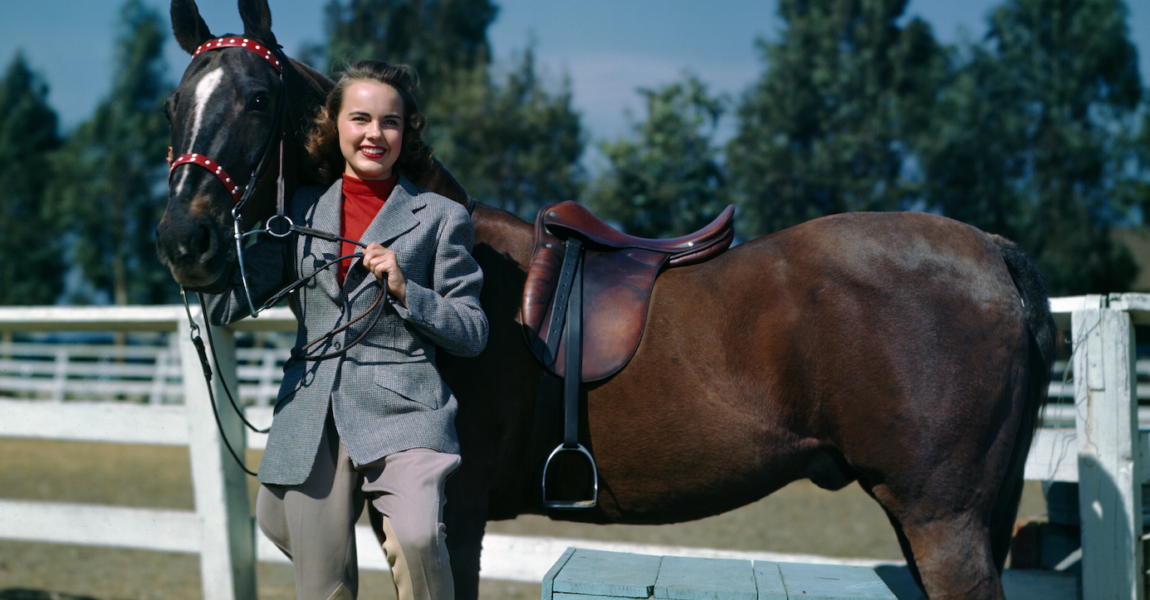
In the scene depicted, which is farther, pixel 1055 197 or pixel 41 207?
pixel 41 207

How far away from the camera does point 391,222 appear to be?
1.98 metres

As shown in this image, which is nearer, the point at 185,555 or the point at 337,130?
the point at 337,130

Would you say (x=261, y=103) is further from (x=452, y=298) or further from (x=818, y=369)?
(x=818, y=369)

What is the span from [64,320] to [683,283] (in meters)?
3.10

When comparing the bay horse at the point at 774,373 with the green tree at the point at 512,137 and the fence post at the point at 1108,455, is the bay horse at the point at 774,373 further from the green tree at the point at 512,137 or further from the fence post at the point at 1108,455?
the green tree at the point at 512,137

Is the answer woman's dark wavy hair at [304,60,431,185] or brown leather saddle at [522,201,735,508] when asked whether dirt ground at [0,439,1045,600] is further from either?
woman's dark wavy hair at [304,60,431,185]

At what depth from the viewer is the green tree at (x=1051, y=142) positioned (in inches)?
734

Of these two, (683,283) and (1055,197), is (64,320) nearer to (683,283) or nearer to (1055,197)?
(683,283)

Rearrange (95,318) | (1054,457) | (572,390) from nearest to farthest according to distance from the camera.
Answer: (572,390)
(1054,457)
(95,318)

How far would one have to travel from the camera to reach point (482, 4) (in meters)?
28.8

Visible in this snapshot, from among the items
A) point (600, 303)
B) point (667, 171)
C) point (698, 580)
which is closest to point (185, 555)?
point (600, 303)

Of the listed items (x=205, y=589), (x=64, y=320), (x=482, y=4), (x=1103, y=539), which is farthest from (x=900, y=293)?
(x=482, y=4)

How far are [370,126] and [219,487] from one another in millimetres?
2240

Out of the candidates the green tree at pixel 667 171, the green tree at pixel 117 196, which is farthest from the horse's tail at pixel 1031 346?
the green tree at pixel 117 196
